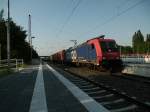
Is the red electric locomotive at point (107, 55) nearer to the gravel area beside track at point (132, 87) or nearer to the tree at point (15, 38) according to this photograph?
the gravel area beside track at point (132, 87)

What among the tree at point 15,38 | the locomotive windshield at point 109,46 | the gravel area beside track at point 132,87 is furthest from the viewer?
the tree at point 15,38

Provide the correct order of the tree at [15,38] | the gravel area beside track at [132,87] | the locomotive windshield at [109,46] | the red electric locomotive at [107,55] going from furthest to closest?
the tree at [15,38]
the locomotive windshield at [109,46]
the red electric locomotive at [107,55]
the gravel area beside track at [132,87]

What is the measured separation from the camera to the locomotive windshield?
2986cm

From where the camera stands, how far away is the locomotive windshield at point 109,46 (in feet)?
98.0

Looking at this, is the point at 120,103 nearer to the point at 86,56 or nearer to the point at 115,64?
the point at 115,64

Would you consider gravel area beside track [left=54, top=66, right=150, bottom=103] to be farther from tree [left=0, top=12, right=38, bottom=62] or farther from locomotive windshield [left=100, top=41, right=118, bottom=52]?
tree [left=0, top=12, right=38, bottom=62]

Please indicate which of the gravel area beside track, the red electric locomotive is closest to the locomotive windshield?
the red electric locomotive

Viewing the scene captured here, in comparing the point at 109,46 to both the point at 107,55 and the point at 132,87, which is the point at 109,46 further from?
the point at 132,87

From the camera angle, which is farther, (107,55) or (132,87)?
(107,55)

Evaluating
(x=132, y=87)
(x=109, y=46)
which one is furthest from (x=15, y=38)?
(x=132, y=87)

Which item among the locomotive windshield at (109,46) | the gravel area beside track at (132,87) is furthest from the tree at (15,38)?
the gravel area beside track at (132,87)

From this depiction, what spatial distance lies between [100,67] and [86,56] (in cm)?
441

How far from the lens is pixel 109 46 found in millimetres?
30438

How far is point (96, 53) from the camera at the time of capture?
98.1 feet
